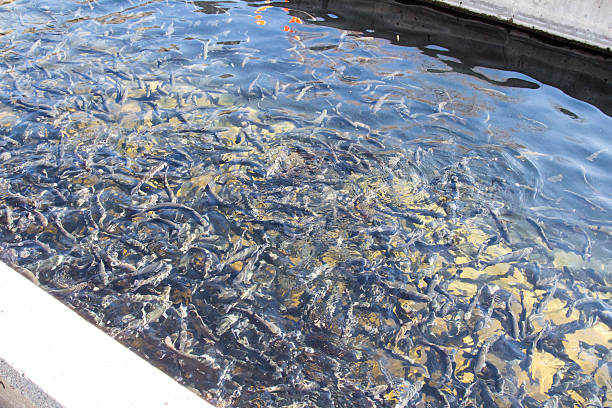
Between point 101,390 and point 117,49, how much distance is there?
19.3 ft

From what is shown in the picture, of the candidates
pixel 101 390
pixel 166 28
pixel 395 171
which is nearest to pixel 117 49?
pixel 166 28

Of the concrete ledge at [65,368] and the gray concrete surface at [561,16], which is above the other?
the gray concrete surface at [561,16]

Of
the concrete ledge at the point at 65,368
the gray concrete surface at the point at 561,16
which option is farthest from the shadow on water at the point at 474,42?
the concrete ledge at the point at 65,368

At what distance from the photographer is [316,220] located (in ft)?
13.4

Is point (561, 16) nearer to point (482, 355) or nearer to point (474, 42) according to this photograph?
point (474, 42)

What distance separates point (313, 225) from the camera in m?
4.05

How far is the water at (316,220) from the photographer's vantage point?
3090 millimetres

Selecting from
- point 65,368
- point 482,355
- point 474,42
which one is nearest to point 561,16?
point 474,42

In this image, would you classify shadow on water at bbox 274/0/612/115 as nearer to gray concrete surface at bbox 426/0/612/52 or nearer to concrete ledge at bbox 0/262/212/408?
gray concrete surface at bbox 426/0/612/52

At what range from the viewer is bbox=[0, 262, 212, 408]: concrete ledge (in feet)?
6.45

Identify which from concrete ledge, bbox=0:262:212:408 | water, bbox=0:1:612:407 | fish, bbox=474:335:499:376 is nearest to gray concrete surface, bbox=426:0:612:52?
water, bbox=0:1:612:407

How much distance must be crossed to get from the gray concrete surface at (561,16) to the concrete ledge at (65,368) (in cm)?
753

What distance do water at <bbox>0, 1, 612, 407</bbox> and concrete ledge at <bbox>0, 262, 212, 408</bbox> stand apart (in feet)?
2.62

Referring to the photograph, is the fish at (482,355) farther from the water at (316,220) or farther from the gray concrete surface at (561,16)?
the gray concrete surface at (561,16)
